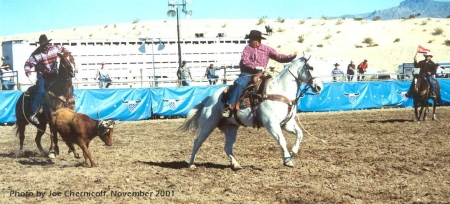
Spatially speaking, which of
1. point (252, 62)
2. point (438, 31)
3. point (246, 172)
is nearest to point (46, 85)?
point (252, 62)

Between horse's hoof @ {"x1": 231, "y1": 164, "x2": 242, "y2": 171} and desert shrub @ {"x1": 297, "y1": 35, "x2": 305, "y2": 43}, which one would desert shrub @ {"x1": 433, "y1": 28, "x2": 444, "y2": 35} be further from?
horse's hoof @ {"x1": 231, "y1": 164, "x2": 242, "y2": 171}

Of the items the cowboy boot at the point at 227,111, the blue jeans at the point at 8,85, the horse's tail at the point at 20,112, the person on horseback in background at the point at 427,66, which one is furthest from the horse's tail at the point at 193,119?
the blue jeans at the point at 8,85

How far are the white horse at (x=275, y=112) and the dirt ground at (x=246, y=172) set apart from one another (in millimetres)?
494

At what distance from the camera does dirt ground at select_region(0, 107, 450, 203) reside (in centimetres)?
695

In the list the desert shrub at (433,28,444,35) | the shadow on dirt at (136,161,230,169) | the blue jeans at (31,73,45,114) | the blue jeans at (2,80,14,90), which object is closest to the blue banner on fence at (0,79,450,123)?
the blue jeans at (2,80,14,90)

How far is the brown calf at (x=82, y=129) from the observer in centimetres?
934

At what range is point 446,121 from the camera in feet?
53.8

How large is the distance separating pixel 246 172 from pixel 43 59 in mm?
4575

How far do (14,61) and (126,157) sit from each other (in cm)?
1932

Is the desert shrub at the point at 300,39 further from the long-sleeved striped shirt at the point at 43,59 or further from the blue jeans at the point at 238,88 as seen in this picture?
the blue jeans at the point at 238,88

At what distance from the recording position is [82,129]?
9.35 metres

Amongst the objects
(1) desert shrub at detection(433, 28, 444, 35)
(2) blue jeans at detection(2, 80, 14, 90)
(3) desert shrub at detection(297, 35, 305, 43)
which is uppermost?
(1) desert shrub at detection(433, 28, 444, 35)

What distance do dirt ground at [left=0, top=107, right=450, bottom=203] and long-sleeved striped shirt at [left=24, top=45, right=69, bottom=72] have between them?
1.70m

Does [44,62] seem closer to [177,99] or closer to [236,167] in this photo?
[236,167]
